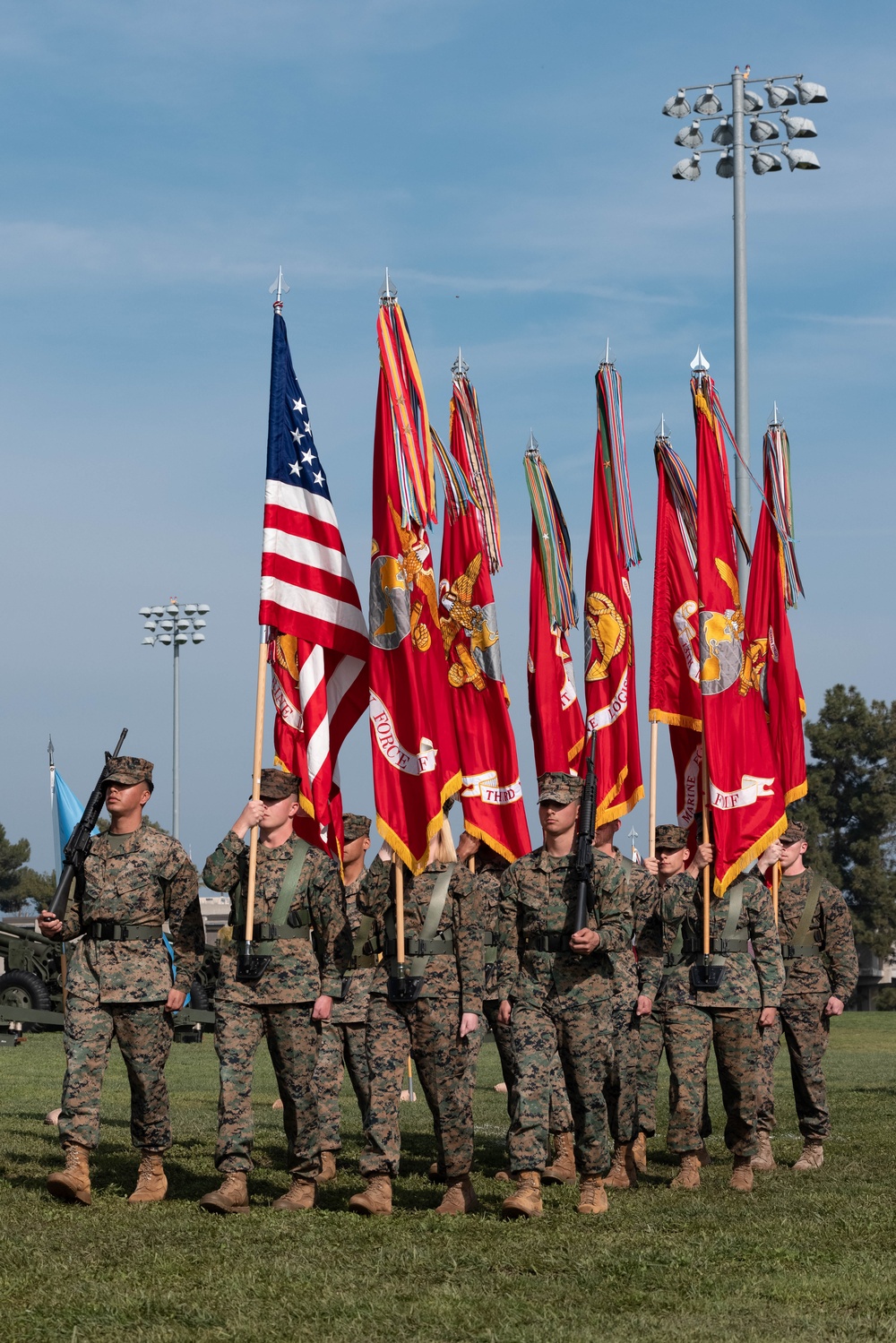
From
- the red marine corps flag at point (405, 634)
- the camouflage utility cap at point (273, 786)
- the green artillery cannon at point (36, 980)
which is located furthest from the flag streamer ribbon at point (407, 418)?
the green artillery cannon at point (36, 980)

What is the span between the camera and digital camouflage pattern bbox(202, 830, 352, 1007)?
9.21 metres

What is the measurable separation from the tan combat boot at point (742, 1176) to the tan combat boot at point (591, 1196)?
4.30ft

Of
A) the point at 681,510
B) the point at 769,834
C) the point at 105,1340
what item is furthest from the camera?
the point at 681,510

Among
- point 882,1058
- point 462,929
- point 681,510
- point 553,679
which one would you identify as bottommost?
point 882,1058

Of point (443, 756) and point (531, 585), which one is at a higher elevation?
point (531, 585)

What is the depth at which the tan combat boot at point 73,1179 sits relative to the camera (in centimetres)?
902

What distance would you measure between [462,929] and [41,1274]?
3.15m

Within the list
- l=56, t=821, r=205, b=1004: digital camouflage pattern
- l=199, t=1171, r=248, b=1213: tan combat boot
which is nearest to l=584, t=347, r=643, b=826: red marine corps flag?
l=56, t=821, r=205, b=1004: digital camouflage pattern

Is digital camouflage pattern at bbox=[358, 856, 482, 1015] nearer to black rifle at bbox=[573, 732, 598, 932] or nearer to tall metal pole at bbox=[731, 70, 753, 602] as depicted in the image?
black rifle at bbox=[573, 732, 598, 932]

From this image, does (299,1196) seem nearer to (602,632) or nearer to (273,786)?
(273,786)

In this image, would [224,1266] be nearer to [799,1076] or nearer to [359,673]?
[359,673]

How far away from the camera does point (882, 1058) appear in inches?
1034

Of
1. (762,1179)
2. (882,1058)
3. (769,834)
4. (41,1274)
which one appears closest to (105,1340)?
(41,1274)

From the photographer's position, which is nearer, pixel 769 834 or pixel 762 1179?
pixel 762 1179
